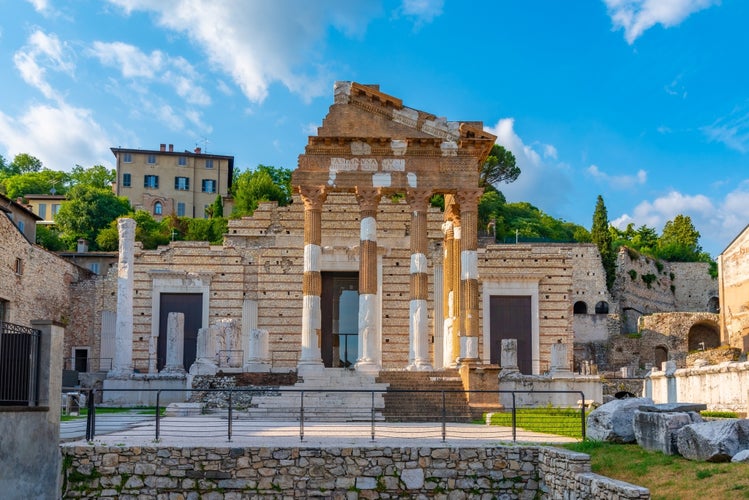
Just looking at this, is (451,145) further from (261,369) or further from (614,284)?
(614,284)

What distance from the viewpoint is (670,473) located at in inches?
532

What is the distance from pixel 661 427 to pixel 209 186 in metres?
68.1

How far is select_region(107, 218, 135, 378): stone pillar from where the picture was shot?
35594 mm

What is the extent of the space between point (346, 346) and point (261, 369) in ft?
26.5

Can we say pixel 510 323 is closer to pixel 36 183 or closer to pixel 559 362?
pixel 559 362

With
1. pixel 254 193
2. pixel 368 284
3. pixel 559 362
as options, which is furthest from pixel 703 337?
pixel 368 284

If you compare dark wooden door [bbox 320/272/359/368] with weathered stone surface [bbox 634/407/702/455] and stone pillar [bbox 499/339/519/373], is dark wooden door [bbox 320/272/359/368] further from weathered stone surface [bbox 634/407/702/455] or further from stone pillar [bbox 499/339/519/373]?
weathered stone surface [bbox 634/407/702/455]

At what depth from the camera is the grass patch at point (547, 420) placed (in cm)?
2053

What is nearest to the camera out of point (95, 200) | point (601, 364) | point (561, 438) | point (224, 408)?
point (561, 438)

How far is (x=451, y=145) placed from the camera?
31.4 metres

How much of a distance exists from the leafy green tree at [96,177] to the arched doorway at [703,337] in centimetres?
5287

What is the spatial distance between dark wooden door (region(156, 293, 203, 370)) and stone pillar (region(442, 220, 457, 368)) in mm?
10408

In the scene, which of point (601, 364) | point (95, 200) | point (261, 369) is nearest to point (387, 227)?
point (261, 369)

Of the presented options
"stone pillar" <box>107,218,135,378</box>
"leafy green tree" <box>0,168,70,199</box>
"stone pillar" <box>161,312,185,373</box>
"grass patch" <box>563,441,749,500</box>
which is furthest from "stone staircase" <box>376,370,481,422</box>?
"leafy green tree" <box>0,168,70,199</box>
